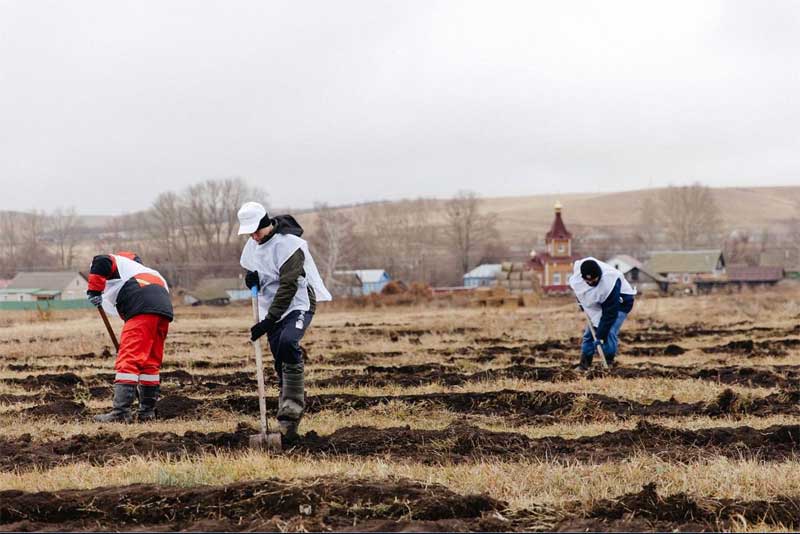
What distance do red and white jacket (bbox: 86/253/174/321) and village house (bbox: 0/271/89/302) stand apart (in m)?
58.8

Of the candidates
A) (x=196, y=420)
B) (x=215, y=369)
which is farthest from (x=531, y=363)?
(x=196, y=420)

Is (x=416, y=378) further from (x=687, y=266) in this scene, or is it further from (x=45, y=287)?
(x=687, y=266)

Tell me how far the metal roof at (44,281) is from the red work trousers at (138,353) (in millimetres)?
61069

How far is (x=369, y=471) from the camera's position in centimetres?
518

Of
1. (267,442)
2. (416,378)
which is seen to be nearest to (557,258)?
(416,378)

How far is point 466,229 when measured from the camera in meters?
93.5

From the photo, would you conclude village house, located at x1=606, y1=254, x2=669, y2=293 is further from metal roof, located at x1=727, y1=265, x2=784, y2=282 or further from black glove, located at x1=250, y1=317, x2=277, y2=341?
black glove, located at x1=250, y1=317, x2=277, y2=341

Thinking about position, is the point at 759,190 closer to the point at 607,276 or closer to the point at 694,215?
the point at 694,215

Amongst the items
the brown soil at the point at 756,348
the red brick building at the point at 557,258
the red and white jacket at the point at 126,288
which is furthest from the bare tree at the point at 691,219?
the red and white jacket at the point at 126,288

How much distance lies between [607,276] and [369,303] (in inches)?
1189

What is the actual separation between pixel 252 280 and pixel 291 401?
1056mm

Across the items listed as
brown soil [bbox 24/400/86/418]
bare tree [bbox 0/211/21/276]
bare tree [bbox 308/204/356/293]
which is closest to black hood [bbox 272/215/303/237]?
brown soil [bbox 24/400/86/418]

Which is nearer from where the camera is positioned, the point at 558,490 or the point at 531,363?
the point at 558,490

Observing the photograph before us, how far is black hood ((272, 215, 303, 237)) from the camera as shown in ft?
23.0
